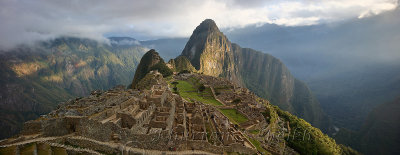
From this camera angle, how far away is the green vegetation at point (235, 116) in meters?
40.2

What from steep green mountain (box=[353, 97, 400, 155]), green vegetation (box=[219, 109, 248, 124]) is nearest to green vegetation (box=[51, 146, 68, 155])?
green vegetation (box=[219, 109, 248, 124])

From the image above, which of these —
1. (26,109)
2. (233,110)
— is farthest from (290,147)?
(26,109)

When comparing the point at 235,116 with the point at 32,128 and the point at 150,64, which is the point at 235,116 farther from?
the point at 150,64

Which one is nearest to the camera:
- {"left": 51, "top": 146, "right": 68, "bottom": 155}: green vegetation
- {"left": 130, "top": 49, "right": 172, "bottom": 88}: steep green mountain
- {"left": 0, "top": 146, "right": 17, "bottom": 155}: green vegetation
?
{"left": 0, "top": 146, "right": 17, "bottom": 155}: green vegetation

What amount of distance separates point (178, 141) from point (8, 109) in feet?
732

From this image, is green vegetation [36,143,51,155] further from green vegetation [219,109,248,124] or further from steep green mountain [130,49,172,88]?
steep green mountain [130,49,172,88]

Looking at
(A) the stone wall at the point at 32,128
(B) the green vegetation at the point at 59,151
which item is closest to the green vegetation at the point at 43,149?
(B) the green vegetation at the point at 59,151

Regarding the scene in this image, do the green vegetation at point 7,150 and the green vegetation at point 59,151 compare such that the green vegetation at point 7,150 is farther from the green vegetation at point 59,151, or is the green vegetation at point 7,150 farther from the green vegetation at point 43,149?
the green vegetation at point 59,151

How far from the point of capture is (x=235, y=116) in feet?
142

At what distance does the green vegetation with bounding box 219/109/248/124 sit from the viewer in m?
40.2

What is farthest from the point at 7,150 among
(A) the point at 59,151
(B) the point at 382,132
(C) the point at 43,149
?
(B) the point at 382,132

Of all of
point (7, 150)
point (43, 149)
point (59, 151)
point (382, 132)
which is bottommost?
point (382, 132)

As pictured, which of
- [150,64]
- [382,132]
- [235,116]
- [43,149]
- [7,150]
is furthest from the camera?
[150,64]

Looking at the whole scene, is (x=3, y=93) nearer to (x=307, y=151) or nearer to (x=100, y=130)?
(x=100, y=130)
